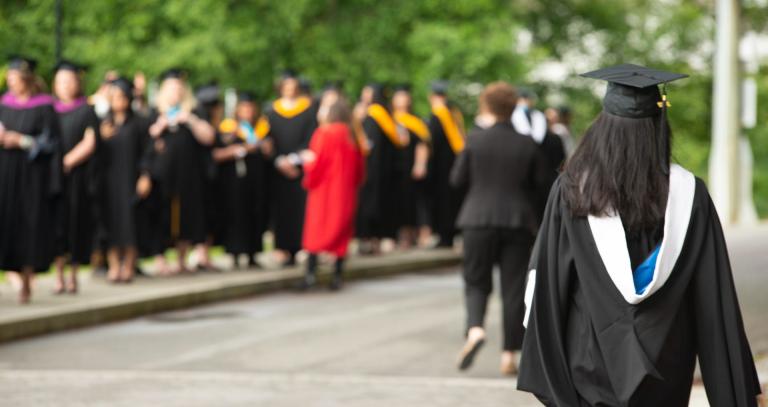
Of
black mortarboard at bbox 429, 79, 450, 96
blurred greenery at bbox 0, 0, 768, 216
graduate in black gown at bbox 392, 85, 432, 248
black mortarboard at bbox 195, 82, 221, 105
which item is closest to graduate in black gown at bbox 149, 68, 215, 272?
black mortarboard at bbox 195, 82, 221, 105

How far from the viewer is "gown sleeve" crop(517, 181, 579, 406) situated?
535 cm

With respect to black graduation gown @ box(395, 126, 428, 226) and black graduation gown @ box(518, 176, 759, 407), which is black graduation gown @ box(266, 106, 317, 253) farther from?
black graduation gown @ box(518, 176, 759, 407)

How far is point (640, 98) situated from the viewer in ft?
17.6

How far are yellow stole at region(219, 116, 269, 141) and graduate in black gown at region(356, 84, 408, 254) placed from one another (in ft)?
8.11

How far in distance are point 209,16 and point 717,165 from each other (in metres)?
8.68

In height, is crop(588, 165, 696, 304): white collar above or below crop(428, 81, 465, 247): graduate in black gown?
above

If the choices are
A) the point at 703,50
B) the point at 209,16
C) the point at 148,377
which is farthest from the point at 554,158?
the point at 703,50

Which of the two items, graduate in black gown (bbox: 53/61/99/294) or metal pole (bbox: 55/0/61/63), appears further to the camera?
metal pole (bbox: 55/0/61/63)

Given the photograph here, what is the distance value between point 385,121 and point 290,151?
3.35 m

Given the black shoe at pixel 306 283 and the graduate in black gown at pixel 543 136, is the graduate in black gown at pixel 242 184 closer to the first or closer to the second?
the black shoe at pixel 306 283

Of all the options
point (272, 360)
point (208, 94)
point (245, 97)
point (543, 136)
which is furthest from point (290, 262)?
point (272, 360)

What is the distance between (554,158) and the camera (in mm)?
16359

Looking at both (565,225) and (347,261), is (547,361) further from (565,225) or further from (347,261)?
(347,261)

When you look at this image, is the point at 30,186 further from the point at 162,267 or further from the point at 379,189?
the point at 379,189
